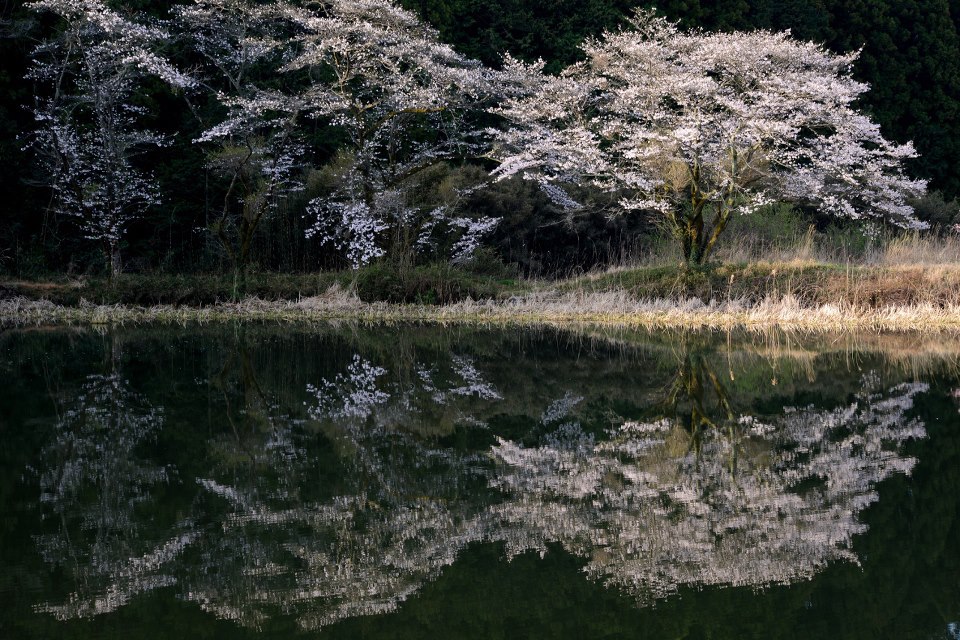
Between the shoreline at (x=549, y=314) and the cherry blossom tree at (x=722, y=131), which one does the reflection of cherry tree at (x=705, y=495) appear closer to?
the shoreline at (x=549, y=314)

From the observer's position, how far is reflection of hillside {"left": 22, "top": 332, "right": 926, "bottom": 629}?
4.89m

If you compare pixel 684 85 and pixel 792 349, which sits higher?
pixel 684 85

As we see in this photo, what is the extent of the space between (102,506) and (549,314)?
1340 cm

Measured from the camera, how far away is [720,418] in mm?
8828

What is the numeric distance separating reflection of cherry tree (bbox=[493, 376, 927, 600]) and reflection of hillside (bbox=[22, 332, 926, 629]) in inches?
0.7

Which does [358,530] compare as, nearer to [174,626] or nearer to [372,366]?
[174,626]

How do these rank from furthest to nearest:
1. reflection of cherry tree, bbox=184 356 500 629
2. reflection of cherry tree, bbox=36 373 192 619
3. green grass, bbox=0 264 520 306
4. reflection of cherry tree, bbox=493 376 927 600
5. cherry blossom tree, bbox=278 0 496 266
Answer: cherry blossom tree, bbox=278 0 496 266, green grass, bbox=0 264 520 306, reflection of cherry tree, bbox=493 376 927 600, reflection of cherry tree, bbox=36 373 192 619, reflection of cherry tree, bbox=184 356 500 629

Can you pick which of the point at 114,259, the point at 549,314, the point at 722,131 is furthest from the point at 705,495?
the point at 114,259

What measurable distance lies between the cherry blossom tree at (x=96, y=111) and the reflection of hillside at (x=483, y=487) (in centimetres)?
1463

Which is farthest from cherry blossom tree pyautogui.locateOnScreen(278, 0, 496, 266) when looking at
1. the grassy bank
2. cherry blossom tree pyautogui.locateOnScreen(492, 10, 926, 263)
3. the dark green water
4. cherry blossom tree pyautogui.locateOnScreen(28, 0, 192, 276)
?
the dark green water

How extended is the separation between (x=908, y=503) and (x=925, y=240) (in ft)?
56.5

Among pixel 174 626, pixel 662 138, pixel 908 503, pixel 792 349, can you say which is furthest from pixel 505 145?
pixel 174 626

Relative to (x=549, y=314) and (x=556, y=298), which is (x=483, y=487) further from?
(x=556, y=298)

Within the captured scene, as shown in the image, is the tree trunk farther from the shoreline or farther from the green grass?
the shoreline
